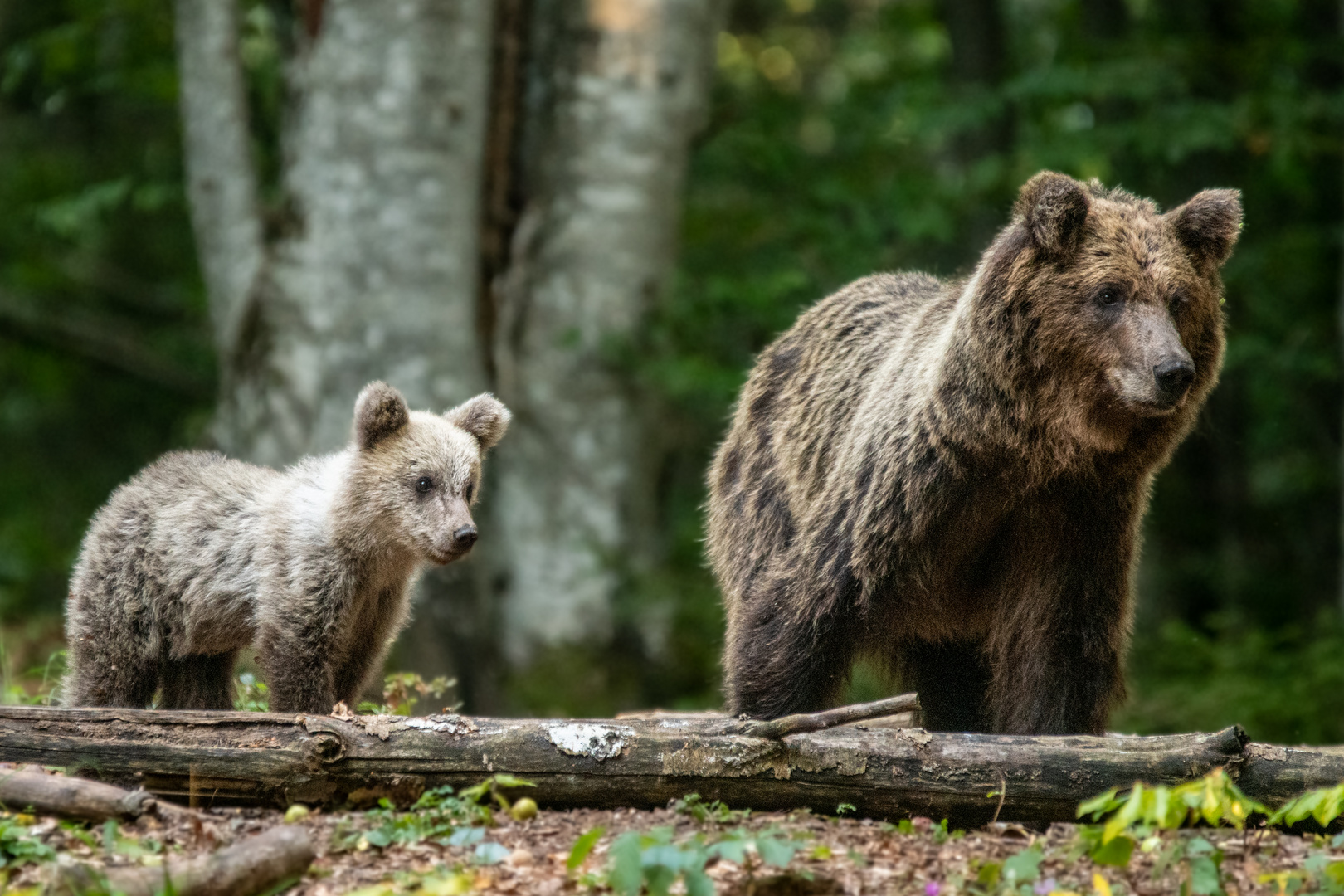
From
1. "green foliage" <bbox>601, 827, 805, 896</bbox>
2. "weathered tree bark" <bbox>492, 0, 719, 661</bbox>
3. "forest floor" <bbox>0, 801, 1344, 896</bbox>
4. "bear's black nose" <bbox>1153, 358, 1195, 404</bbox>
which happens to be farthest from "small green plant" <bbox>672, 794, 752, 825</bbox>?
"weathered tree bark" <bbox>492, 0, 719, 661</bbox>

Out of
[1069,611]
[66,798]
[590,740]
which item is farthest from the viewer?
[1069,611]

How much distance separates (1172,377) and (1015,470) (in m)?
0.68

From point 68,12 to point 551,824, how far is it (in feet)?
35.7

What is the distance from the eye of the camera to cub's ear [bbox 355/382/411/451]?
204 inches

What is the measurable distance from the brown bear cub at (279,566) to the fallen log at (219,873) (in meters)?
1.15

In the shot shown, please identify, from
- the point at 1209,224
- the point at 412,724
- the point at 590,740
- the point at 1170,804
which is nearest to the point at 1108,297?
the point at 1209,224

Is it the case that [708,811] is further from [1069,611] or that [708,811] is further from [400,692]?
[400,692]

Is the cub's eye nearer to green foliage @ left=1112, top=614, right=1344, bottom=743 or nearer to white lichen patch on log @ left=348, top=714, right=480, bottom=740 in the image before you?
white lichen patch on log @ left=348, top=714, right=480, bottom=740

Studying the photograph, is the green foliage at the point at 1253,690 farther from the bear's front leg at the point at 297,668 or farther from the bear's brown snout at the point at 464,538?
the bear's front leg at the point at 297,668

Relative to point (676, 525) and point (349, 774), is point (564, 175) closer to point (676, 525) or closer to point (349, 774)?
point (676, 525)

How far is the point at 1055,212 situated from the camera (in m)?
4.95

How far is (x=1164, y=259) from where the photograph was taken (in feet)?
16.5

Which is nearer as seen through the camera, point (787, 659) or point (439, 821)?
point (439, 821)

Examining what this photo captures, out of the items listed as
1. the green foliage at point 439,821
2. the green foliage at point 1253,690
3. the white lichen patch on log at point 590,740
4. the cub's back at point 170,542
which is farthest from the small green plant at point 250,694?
the green foliage at point 1253,690
